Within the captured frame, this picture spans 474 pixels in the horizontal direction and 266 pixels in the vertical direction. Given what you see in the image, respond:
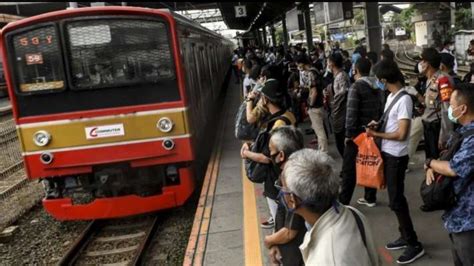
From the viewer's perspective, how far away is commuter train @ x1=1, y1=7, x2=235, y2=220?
6.27 meters

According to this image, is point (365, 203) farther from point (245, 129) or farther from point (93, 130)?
point (93, 130)

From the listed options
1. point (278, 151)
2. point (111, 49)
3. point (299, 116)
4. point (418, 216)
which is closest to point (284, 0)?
point (299, 116)

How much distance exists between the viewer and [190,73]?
754 cm

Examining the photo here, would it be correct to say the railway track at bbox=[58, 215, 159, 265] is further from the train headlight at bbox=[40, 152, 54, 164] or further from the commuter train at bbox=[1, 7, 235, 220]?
the train headlight at bbox=[40, 152, 54, 164]

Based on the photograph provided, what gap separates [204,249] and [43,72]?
2.97 m

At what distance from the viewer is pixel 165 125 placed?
20.8 ft

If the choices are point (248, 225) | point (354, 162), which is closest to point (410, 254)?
point (354, 162)

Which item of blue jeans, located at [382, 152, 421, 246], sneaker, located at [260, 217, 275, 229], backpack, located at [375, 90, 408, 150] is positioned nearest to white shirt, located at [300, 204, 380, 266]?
blue jeans, located at [382, 152, 421, 246]

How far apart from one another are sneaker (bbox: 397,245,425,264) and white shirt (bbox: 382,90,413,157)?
73 cm

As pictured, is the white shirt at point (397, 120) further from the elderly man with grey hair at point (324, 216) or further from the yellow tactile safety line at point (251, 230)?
the elderly man with grey hair at point (324, 216)

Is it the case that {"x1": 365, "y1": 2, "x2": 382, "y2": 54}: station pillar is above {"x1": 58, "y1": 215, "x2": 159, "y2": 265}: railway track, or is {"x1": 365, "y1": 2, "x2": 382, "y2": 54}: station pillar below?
above

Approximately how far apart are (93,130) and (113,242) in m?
1.41

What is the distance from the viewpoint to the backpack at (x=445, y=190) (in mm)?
2818

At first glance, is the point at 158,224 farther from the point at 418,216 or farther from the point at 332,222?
the point at 332,222
